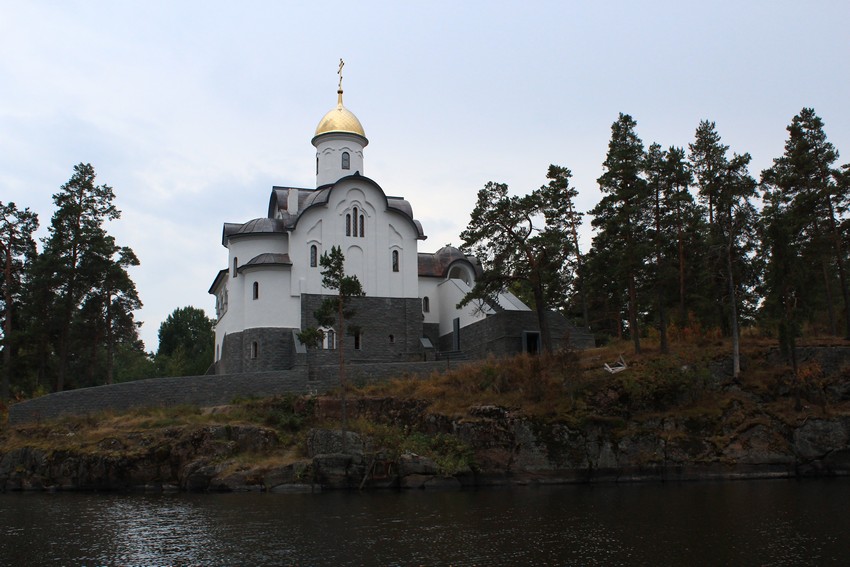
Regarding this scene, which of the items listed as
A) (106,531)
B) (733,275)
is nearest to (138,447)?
(106,531)

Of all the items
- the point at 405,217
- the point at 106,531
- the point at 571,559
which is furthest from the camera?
the point at 405,217

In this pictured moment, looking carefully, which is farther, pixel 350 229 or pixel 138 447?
pixel 350 229

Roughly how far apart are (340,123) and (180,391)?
64.9 ft

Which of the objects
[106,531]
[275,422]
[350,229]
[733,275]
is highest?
[350,229]

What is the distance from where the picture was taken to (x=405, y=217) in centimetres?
4428

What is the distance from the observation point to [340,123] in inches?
1893

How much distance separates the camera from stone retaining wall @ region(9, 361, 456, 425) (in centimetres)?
3450

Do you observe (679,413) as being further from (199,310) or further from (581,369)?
(199,310)

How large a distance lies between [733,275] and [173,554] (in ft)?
85.7

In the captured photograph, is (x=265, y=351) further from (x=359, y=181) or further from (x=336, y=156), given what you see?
(x=336, y=156)

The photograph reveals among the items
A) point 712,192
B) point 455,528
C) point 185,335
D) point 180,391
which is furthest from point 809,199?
point 185,335

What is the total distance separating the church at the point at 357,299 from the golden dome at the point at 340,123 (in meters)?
4.47

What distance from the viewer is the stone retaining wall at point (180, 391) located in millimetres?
34500

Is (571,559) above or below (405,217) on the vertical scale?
below
